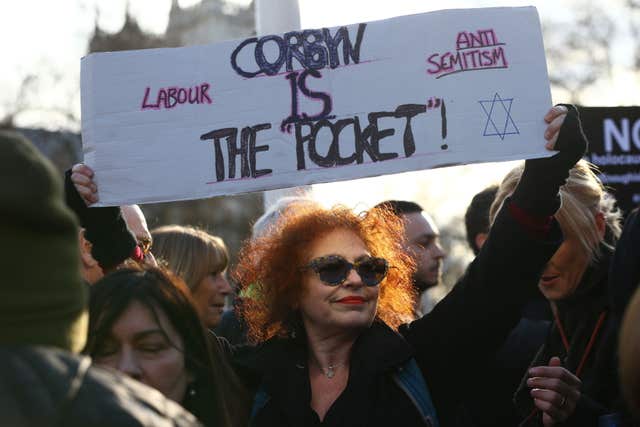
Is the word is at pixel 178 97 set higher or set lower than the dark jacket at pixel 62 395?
higher

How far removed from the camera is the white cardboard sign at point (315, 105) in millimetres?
3647

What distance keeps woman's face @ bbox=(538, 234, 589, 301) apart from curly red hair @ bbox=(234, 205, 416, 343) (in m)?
0.48

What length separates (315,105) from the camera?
3.76 m

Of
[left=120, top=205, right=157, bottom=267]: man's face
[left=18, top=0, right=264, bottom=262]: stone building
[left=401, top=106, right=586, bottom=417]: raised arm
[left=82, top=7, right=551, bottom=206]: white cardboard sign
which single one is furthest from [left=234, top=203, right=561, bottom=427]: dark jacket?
[left=18, top=0, right=264, bottom=262]: stone building

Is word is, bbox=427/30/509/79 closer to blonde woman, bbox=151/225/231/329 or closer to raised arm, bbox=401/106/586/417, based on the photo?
raised arm, bbox=401/106/586/417

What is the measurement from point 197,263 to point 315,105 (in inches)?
41.5

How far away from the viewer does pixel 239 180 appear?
12.3 feet

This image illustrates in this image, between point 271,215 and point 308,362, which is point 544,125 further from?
point 271,215

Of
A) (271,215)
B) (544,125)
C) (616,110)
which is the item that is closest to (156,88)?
(271,215)

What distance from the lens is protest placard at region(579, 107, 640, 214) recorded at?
19.5ft

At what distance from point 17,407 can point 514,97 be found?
7.95 feet

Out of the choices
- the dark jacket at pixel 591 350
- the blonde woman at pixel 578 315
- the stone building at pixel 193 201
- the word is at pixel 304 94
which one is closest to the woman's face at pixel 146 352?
the word is at pixel 304 94

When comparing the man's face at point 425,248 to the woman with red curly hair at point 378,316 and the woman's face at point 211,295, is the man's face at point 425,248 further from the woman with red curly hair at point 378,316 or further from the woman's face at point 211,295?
the woman with red curly hair at point 378,316

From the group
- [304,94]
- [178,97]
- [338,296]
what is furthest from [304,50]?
[338,296]
